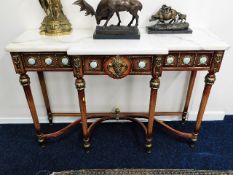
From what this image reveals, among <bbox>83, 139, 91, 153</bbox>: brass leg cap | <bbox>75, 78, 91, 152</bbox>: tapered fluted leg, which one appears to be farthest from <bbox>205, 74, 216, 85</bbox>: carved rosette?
<bbox>83, 139, 91, 153</bbox>: brass leg cap

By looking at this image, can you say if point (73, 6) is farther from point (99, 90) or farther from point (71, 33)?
point (99, 90)

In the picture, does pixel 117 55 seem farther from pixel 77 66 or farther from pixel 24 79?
pixel 24 79

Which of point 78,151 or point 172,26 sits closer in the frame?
point 172,26

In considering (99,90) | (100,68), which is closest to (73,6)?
(100,68)

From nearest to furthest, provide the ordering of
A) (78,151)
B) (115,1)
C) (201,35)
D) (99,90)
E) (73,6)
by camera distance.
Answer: (115,1)
(201,35)
(73,6)
(78,151)
(99,90)

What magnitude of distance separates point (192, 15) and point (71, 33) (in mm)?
802

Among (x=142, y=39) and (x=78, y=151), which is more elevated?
(x=142, y=39)

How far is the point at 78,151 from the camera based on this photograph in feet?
5.21

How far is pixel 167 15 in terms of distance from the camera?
1333 mm

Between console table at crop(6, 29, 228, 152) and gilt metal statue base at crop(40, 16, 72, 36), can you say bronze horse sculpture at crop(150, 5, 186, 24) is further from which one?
gilt metal statue base at crop(40, 16, 72, 36)

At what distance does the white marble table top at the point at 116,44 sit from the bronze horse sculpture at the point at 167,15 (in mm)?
114

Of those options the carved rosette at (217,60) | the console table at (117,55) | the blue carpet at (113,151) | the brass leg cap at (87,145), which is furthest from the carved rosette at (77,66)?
the carved rosette at (217,60)

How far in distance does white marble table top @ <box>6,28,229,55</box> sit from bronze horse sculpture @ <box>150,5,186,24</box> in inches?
4.5

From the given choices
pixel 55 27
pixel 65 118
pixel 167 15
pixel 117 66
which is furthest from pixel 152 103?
pixel 65 118
